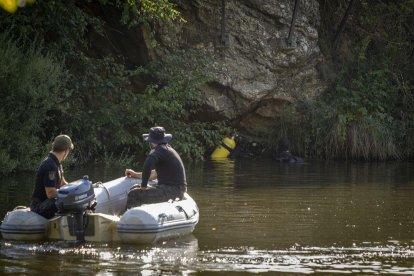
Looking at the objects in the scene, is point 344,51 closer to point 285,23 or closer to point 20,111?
point 285,23

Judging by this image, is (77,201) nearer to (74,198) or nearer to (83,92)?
(74,198)

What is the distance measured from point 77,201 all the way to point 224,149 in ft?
51.0

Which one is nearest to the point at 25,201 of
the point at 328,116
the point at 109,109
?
the point at 109,109

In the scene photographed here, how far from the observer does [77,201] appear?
38.4ft

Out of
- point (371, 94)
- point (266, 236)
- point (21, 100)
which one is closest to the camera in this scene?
point (266, 236)

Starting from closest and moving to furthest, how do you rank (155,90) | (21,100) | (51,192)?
(51,192)
(21,100)
(155,90)

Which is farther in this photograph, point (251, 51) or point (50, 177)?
point (251, 51)

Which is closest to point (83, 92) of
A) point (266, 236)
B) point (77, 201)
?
point (266, 236)

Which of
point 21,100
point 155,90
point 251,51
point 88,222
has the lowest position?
point 88,222

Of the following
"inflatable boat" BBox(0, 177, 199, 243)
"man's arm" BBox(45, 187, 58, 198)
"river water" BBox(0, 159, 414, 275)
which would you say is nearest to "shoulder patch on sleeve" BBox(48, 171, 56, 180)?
"man's arm" BBox(45, 187, 58, 198)

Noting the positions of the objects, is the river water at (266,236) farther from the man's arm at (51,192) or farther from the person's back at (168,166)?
the person's back at (168,166)

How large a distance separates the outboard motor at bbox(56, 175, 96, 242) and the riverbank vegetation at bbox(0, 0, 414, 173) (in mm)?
7594

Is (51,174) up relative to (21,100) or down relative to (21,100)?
down

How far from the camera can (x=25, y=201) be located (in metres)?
15.7
